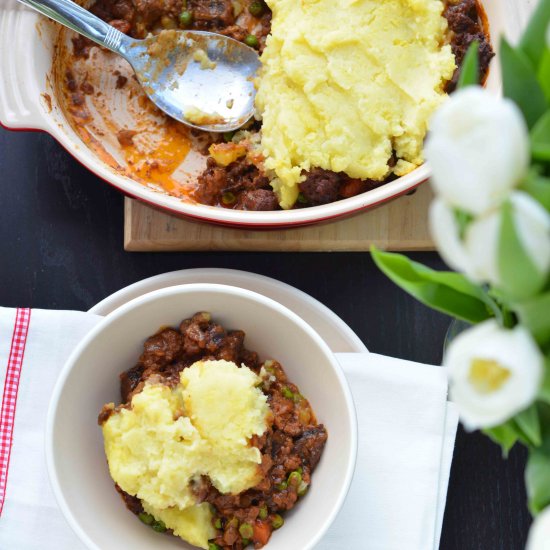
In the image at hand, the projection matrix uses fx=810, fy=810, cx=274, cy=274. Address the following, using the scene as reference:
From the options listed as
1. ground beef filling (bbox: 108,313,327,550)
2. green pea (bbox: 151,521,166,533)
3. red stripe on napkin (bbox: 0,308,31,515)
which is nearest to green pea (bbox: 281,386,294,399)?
ground beef filling (bbox: 108,313,327,550)

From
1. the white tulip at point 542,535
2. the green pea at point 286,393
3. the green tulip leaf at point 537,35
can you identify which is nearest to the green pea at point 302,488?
the green pea at point 286,393

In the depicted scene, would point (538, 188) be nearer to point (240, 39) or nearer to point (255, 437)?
point (255, 437)

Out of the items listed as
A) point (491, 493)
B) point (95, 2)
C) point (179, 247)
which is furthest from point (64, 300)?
point (491, 493)

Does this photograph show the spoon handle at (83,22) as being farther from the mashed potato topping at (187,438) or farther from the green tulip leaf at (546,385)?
the green tulip leaf at (546,385)

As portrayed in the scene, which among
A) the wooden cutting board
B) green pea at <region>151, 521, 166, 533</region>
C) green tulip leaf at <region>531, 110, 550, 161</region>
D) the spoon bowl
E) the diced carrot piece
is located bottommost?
green pea at <region>151, 521, 166, 533</region>

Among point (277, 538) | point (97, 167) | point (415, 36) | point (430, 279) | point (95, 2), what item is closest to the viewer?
point (430, 279)

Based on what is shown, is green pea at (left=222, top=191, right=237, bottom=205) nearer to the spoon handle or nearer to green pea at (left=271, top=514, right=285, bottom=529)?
the spoon handle

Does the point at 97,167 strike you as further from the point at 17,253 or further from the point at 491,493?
the point at 491,493
